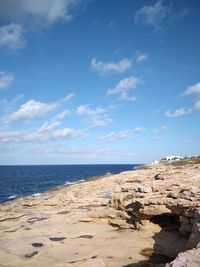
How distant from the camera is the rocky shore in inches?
416

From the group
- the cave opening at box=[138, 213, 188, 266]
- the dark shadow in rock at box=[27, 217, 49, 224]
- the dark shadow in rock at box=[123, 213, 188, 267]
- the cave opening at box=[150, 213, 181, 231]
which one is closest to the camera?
the dark shadow in rock at box=[123, 213, 188, 267]

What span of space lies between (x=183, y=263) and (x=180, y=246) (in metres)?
6.25

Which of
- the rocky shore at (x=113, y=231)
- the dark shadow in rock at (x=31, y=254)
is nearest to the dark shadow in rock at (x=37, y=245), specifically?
the rocky shore at (x=113, y=231)

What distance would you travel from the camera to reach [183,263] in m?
5.46

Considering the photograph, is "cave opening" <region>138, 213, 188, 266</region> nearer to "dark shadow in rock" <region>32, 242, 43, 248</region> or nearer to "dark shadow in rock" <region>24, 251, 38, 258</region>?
"dark shadow in rock" <region>24, 251, 38, 258</region>

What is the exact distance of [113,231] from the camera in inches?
537

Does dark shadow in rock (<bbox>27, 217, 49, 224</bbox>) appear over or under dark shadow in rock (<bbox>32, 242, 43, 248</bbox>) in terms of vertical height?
over

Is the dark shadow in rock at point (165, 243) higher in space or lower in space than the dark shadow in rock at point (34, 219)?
lower

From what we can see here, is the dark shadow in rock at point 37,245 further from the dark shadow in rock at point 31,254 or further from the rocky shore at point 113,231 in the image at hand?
the dark shadow in rock at point 31,254

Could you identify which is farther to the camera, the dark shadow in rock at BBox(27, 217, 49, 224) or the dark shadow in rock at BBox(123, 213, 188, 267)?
the dark shadow in rock at BBox(27, 217, 49, 224)

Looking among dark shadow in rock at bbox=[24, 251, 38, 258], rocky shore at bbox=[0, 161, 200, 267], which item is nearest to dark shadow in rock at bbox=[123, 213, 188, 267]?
rocky shore at bbox=[0, 161, 200, 267]

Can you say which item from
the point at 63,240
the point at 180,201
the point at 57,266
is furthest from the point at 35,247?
the point at 180,201

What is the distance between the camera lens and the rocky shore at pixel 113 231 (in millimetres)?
10570

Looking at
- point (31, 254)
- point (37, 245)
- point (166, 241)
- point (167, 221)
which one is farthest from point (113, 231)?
point (31, 254)
